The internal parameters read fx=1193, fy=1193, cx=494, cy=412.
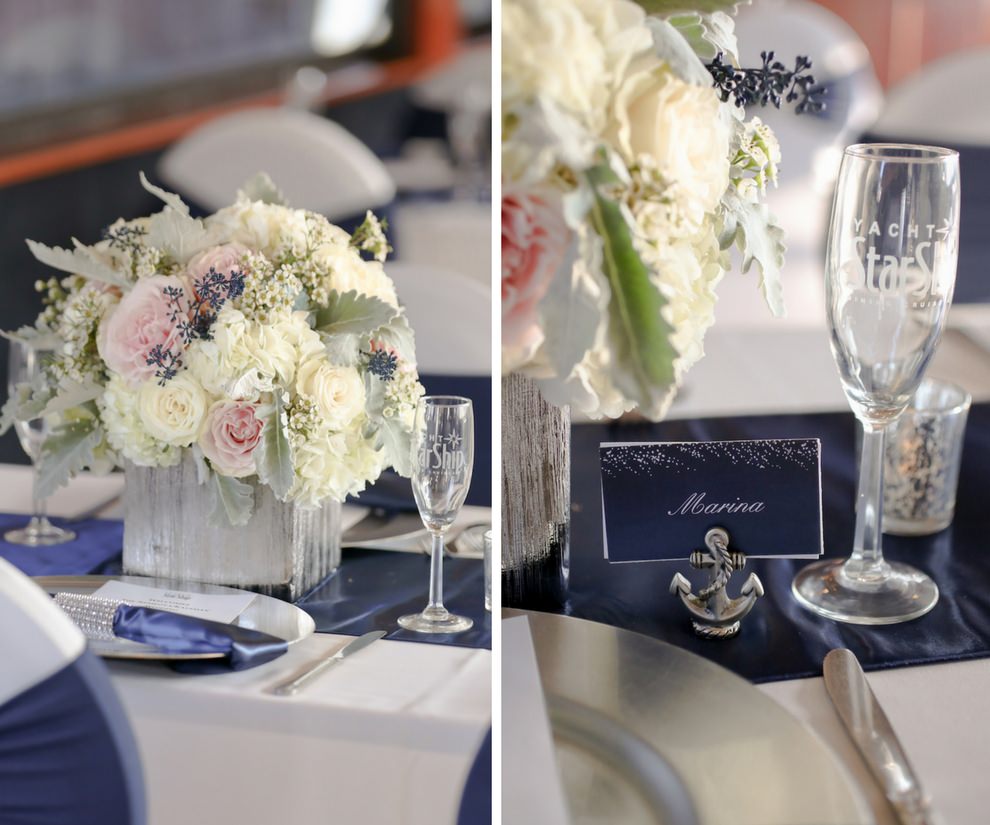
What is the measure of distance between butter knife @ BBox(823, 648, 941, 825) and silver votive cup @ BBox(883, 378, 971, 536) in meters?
0.29

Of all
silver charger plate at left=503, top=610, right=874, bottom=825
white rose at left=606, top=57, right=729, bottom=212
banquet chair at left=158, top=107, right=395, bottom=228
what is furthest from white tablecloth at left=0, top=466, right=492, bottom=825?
banquet chair at left=158, top=107, right=395, bottom=228

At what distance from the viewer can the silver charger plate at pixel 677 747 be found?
27.7 inches

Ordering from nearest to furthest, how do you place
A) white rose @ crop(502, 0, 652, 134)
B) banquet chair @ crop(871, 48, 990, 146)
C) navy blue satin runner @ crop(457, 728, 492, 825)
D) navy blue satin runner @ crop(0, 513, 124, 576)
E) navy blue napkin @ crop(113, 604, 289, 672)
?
white rose @ crop(502, 0, 652, 134), navy blue satin runner @ crop(457, 728, 492, 825), navy blue napkin @ crop(113, 604, 289, 672), navy blue satin runner @ crop(0, 513, 124, 576), banquet chair @ crop(871, 48, 990, 146)

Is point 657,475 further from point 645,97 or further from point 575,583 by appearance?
point 645,97

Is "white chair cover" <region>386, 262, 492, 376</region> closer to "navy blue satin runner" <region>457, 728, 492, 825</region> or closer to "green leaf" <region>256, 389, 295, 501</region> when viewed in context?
"green leaf" <region>256, 389, 295, 501</region>

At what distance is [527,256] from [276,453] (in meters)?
0.41

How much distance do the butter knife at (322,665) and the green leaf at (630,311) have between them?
412 mm

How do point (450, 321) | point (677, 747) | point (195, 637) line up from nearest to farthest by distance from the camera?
point (677, 747)
point (195, 637)
point (450, 321)

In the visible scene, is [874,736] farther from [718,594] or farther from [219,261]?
[219,261]

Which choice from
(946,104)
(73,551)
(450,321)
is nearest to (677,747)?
(73,551)

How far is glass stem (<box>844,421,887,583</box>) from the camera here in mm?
994

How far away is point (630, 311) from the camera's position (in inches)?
26.0

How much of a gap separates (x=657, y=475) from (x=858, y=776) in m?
0.26

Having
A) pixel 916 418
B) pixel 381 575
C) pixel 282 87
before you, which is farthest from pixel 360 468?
pixel 282 87
